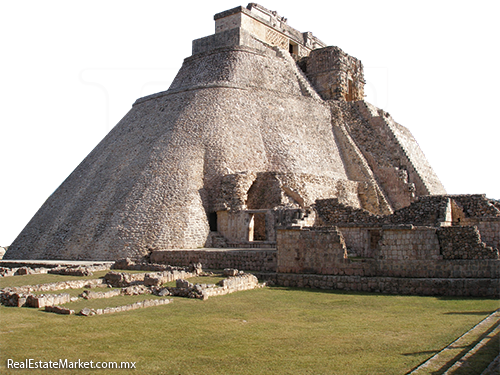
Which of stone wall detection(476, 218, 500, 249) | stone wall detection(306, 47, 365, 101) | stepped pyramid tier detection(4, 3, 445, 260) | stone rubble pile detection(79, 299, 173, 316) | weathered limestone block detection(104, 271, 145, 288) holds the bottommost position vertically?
stone rubble pile detection(79, 299, 173, 316)

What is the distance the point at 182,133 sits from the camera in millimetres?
25734

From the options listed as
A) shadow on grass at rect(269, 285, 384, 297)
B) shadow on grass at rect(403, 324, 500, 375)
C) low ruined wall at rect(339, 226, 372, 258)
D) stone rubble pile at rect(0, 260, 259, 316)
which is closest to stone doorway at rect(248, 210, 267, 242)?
low ruined wall at rect(339, 226, 372, 258)

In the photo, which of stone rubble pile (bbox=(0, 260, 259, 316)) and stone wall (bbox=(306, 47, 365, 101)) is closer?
stone rubble pile (bbox=(0, 260, 259, 316))

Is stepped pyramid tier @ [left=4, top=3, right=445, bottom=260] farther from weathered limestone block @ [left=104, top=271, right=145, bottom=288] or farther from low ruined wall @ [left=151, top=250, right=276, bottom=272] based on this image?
weathered limestone block @ [left=104, top=271, right=145, bottom=288]

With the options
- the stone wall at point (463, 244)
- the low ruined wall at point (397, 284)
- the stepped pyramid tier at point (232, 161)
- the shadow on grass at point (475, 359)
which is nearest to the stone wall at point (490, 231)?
the stone wall at point (463, 244)

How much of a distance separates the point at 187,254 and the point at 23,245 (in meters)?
9.69

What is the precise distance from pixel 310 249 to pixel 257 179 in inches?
402

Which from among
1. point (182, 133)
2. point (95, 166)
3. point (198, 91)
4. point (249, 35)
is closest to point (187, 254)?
point (182, 133)

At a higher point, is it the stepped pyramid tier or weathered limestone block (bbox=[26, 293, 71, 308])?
the stepped pyramid tier

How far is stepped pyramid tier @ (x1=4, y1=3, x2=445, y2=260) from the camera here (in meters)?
22.3

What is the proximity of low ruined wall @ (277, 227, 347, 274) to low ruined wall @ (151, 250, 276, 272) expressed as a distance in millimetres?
1346

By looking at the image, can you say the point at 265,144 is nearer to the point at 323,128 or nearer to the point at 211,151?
the point at 211,151

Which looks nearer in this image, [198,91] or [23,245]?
[23,245]

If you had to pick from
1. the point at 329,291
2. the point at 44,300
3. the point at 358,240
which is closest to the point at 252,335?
the point at 44,300
